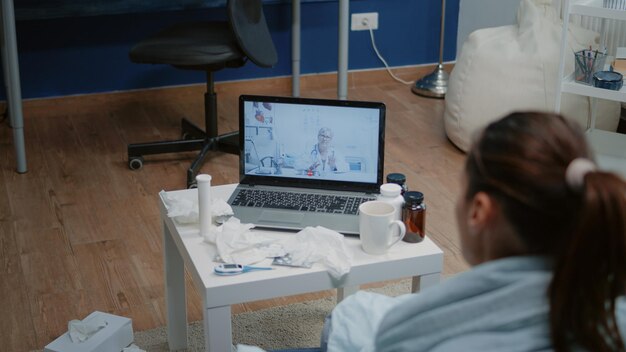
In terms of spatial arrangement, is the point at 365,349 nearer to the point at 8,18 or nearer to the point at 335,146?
the point at 335,146

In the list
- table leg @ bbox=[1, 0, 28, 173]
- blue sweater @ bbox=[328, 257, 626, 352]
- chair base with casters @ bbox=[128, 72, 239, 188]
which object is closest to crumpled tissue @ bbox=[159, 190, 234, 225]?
blue sweater @ bbox=[328, 257, 626, 352]

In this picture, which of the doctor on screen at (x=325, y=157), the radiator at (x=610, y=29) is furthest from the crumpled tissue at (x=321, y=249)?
the radiator at (x=610, y=29)

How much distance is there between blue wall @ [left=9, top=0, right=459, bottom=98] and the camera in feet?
12.9

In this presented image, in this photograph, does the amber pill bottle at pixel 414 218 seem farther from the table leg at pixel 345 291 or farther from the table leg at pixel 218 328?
the table leg at pixel 345 291

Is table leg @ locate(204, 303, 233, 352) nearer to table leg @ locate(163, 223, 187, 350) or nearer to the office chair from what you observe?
table leg @ locate(163, 223, 187, 350)

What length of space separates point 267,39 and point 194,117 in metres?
0.74

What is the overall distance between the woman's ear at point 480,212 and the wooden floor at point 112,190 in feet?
4.76

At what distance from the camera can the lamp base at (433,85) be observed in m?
4.26

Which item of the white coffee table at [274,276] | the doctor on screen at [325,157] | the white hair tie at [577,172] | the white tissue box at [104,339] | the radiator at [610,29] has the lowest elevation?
the white tissue box at [104,339]

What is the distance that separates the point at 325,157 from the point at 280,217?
0.67ft

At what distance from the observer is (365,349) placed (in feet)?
4.76

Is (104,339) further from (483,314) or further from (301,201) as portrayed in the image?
(483,314)

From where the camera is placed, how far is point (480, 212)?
1020 millimetres

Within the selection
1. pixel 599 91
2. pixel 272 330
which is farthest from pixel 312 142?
pixel 599 91
